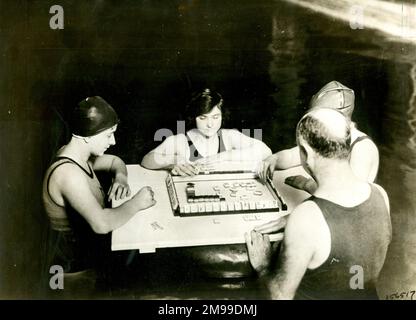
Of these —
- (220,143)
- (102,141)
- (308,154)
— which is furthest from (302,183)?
(102,141)

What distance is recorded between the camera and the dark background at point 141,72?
9.49 feet

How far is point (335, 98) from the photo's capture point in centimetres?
296

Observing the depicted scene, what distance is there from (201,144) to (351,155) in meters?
0.83

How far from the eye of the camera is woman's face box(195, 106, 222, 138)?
291cm

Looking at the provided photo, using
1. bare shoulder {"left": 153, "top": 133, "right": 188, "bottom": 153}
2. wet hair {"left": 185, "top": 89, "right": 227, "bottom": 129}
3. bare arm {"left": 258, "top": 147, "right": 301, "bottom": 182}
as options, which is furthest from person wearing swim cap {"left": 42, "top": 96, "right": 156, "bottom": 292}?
bare arm {"left": 258, "top": 147, "right": 301, "bottom": 182}

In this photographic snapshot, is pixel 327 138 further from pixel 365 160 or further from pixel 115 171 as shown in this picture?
pixel 115 171

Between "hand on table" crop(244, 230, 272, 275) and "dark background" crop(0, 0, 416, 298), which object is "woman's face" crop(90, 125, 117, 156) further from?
"hand on table" crop(244, 230, 272, 275)

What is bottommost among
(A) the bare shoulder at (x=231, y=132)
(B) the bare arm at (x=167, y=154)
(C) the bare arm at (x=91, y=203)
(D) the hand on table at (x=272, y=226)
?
(D) the hand on table at (x=272, y=226)

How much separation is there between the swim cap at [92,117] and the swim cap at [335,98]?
114 cm

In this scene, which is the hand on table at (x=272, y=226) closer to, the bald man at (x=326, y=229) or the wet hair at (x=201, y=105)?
the bald man at (x=326, y=229)

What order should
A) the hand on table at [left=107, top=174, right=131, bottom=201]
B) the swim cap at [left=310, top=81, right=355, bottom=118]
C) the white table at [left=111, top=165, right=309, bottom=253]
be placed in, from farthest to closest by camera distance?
the swim cap at [left=310, top=81, right=355, bottom=118] < the hand on table at [left=107, top=174, right=131, bottom=201] < the white table at [left=111, top=165, right=309, bottom=253]

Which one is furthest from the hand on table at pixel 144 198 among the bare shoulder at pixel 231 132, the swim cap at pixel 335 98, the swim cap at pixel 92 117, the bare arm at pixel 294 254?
the swim cap at pixel 335 98

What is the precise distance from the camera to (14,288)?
293 centimetres
